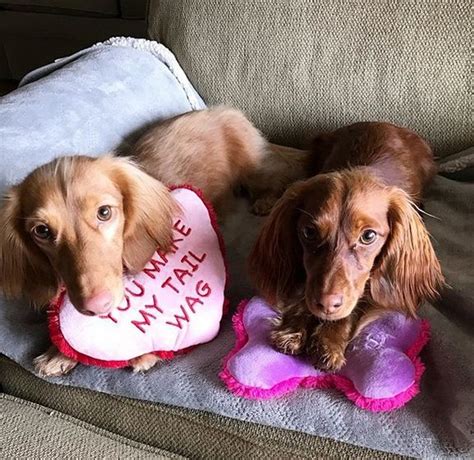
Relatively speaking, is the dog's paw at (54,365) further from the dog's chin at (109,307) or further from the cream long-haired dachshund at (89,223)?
the dog's chin at (109,307)

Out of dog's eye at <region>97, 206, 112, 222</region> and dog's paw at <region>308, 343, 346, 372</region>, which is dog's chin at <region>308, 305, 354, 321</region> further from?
dog's eye at <region>97, 206, 112, 222</region>

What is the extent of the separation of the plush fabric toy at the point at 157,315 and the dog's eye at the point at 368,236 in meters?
0.33

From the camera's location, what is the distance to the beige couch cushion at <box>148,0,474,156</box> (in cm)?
178

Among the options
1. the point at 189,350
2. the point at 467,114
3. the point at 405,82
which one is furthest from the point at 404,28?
the point at 189,350

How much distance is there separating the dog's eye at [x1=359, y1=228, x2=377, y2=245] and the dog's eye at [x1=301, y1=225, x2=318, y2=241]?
0.09 m

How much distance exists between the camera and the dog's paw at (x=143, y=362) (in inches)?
53.7

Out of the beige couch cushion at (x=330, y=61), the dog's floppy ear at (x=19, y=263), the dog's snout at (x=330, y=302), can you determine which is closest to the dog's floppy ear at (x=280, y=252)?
the dog's snout at (x=330, y=302)

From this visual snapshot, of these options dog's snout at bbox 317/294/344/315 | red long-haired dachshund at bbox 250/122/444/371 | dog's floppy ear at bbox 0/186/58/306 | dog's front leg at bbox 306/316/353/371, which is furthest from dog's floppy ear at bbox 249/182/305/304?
dog's floppy ear at bbox 0/186/58/306

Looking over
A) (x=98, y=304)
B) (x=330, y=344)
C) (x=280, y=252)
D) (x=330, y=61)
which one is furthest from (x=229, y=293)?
(x=330, y=61)

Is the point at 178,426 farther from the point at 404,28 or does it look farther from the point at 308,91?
the point at 404,28

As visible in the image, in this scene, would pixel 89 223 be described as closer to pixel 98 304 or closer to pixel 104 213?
pixel 104 213

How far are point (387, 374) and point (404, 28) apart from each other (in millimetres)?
981

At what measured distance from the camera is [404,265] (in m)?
1.33

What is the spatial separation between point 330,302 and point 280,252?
24 centimetres
